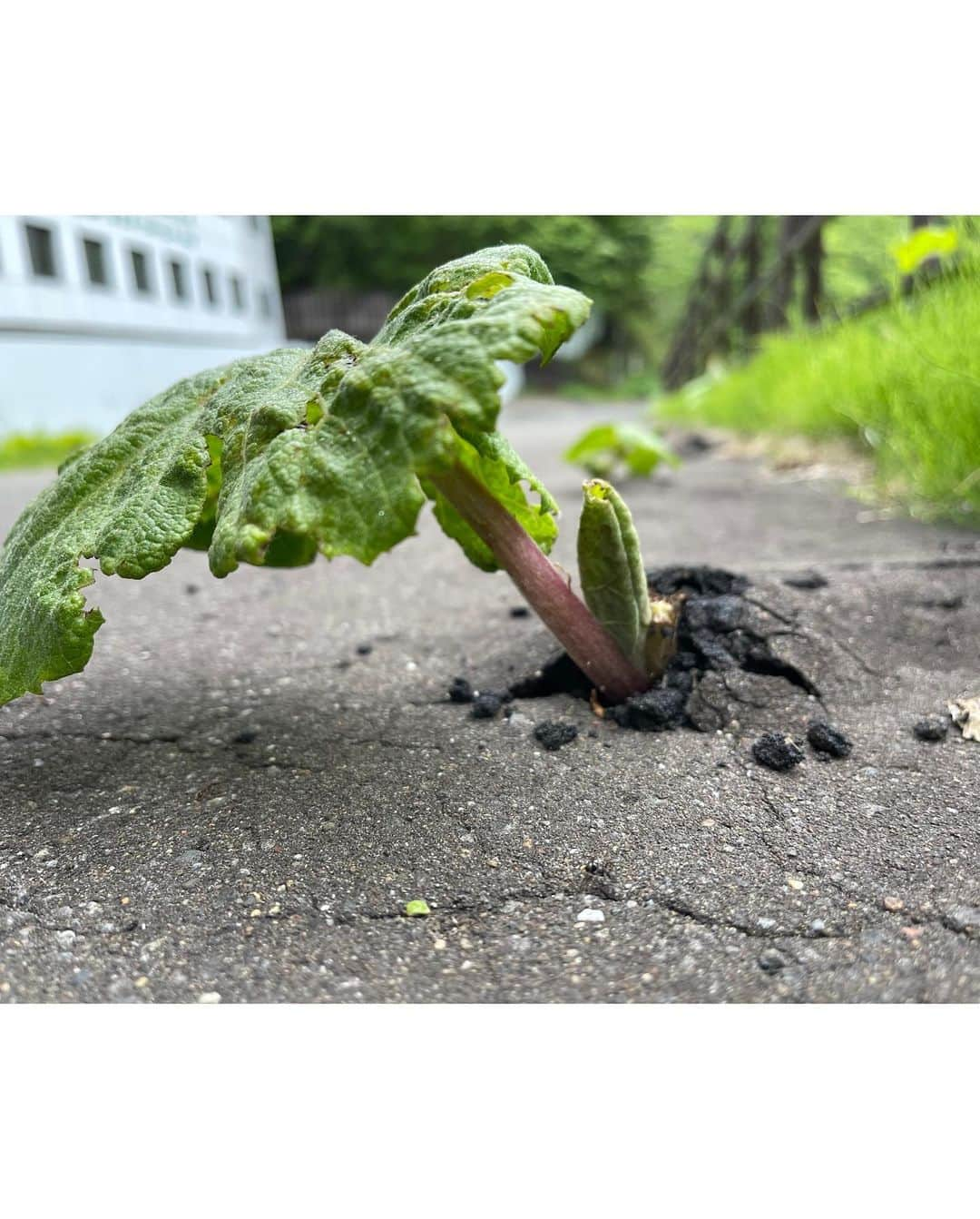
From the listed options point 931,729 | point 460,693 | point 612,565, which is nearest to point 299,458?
point 612,565

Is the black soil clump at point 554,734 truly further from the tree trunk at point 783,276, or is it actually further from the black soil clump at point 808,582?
the tree trunk at point 783,276

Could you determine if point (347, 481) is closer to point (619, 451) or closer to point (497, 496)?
point (497, 496)

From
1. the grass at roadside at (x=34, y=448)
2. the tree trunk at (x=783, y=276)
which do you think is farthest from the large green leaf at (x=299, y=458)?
the tree trunk at (x=783, y=276)

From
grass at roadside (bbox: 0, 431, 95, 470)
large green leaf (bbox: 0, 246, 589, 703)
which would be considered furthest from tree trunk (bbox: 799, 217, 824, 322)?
large green leaf (bbox: 0, 246, 589, 703)

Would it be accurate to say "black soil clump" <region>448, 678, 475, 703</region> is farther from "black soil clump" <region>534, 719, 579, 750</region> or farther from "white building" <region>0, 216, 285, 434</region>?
"white building" <region>0, 216, 285, 434</region>

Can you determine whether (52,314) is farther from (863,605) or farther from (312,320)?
(863,605)

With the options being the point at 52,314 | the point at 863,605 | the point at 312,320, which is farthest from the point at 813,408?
the point at 312,320

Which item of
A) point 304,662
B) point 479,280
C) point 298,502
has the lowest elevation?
point 304,662
